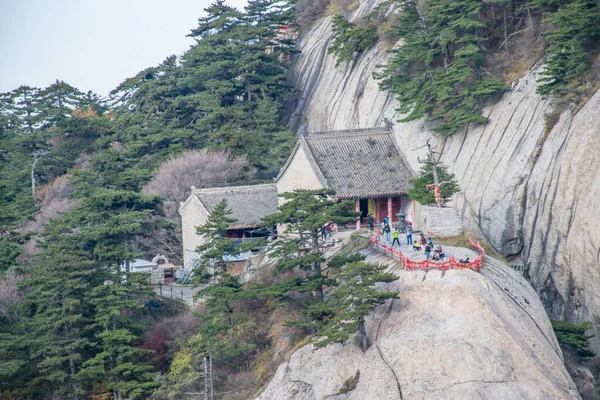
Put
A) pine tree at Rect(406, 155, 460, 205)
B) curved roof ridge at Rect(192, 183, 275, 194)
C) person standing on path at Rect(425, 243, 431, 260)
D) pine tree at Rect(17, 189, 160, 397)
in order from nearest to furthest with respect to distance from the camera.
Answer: person standing on path at Rect(425, 243, 431, 260), pine tree at Rect(406, 155, 460, 205), pine tree at Rect(17, 189, 160, 397), curved roof ridge at Rect(192, 183, 275, 194)

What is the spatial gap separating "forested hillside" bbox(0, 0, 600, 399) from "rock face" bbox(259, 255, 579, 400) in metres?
1.14

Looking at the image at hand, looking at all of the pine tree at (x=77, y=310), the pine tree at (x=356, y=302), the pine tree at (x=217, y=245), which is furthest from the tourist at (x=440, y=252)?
the pine tree at (x=77, y=310)

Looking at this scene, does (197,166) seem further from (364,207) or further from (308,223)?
(308,223)

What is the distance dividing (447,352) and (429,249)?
Answer: 18.3ft

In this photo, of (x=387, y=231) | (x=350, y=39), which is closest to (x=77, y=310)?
(x=387, y=231)

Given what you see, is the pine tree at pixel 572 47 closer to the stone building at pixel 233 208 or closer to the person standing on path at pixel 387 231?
the person standing on path at pixel 387 231

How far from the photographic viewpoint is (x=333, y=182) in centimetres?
4106

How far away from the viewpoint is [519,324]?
26.1 m

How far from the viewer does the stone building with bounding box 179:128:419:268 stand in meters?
41.2

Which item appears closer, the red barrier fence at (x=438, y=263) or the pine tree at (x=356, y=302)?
the pine tree at (x=356, y=302)

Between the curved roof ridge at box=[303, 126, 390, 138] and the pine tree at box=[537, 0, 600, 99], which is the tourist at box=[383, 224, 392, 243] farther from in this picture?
the pine tree at box=[537, 0, 600, 99]

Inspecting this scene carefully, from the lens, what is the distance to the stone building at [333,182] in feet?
135

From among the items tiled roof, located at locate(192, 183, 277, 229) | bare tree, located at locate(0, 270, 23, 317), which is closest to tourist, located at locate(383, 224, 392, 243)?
tiled roof, located at locate(192, 183, 277, 229)

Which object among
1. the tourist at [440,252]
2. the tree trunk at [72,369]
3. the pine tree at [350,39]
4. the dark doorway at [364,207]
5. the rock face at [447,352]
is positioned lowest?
the tree trunk at [72,369]
